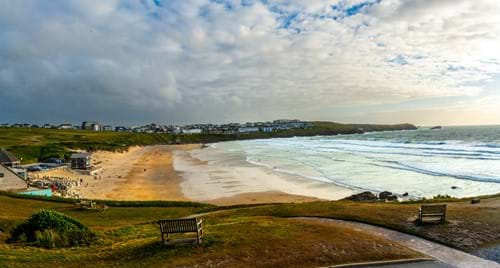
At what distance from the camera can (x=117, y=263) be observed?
10.1m

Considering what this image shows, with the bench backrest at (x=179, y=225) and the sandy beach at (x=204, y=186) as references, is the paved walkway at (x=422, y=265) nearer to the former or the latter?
the bench backrest at (x=179, y=225)

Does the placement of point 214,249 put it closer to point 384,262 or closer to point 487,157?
point 384,262

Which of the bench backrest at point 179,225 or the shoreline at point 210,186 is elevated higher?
the bench backrest at point 179,225

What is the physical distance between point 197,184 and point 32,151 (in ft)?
151

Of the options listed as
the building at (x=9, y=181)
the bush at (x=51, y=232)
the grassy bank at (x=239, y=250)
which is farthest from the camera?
the building at (x=9, y=181)

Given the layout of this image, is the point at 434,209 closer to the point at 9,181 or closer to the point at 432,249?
the point at 432,249

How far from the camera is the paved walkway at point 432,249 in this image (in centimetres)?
1047

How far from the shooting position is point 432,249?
11.7 m

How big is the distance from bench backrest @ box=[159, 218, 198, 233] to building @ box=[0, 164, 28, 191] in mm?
30084

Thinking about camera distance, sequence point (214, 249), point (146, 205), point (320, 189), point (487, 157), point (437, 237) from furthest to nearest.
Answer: point (487, 157)
point (320, 189)
point (146, 205)
point (437, 237)
point (214, 249)

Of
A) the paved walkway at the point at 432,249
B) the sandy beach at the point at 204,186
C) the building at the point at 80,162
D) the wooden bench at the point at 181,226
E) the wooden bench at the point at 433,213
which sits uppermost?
the wooden bench at the point at 181,226

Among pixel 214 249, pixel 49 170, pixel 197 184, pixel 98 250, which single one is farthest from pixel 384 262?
pixel 49 170

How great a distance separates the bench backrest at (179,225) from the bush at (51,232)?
3.41 meters

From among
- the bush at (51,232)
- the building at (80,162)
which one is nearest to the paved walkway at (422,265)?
the bush at (51,232)
